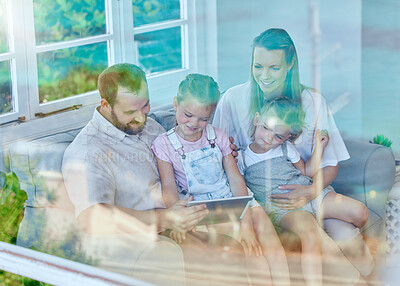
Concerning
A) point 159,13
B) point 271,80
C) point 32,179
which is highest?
point 159,13

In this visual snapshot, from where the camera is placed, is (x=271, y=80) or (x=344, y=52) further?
(x=271, y=80)

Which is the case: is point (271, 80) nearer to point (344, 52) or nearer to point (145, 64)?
point (344, 52)

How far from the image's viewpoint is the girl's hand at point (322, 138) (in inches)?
80.8

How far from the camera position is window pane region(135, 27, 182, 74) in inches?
76.7

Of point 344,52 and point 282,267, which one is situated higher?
point 344,52

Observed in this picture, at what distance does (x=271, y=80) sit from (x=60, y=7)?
688 mm

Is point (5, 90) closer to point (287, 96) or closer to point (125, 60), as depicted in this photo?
point (125, 60)

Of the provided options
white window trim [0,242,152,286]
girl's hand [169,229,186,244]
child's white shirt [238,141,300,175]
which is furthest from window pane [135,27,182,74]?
white window trim [0,242,152,286]

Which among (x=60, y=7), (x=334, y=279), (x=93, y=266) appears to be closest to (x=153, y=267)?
(x=93, y=266)

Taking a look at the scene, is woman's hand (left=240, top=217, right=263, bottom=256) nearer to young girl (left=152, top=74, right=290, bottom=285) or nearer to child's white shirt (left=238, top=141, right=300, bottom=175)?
young girl (left=152, top=74, right=290, bottom=285)

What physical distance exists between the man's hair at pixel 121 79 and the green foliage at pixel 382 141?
29.5 inches

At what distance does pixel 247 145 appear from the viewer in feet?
6.75

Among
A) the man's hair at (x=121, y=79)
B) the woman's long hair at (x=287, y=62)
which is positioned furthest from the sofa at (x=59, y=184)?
the woman's long hair at (x=287, y=62)

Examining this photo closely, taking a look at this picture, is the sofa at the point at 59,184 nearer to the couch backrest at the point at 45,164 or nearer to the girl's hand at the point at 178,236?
the couch backrest at the point at 45,164
